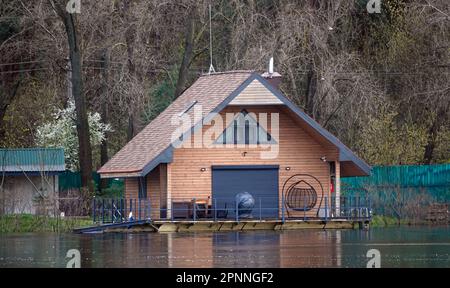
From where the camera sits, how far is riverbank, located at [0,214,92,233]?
5250 centimetres

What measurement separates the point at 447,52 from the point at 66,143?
18.4m

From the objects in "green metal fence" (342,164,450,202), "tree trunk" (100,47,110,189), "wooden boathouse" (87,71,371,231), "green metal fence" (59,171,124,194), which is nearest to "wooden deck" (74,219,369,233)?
"wooden boathouse" (87,71,371,231)

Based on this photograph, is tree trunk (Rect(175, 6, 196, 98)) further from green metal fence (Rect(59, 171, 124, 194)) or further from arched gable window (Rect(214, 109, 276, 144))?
arched gable window (Rect(214, 109, 276, 144))

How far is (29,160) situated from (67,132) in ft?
21.3

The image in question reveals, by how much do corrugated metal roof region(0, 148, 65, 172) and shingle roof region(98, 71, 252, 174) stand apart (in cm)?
521

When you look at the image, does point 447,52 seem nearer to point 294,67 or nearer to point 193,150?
point 294,67

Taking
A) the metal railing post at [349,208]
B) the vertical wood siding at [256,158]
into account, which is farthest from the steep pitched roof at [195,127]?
the metal railing post at [349,208]

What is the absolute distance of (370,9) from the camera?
2427 inches

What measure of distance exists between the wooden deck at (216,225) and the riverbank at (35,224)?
2270mm

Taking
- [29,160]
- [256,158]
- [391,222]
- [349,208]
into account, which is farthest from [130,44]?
[349,208]
